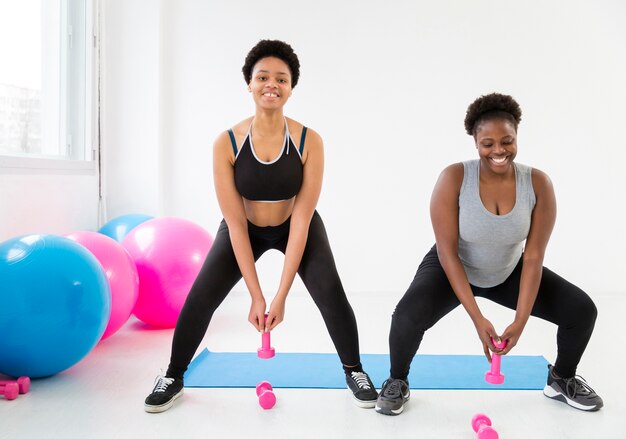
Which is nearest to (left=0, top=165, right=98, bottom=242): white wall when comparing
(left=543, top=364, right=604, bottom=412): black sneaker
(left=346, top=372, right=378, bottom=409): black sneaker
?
(left=346, top=372, right=378, bottom=409): black sneaker

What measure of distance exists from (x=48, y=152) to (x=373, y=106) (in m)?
2.22

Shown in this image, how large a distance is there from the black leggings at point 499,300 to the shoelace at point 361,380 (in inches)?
4.1

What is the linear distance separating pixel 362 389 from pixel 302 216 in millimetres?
682

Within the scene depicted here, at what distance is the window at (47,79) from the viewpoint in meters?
3.66

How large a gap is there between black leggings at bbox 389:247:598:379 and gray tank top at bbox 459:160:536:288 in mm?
75

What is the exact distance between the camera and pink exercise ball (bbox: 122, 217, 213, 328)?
11.3 feet

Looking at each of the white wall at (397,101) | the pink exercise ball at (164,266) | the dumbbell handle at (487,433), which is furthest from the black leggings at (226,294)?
the white wall at (397,101)

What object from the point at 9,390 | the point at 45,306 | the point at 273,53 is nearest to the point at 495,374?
the point at 273,53

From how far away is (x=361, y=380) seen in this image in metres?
2.46

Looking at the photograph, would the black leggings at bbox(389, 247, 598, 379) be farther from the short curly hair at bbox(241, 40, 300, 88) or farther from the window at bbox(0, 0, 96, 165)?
the window at bbox(0, 0, 96, 165)

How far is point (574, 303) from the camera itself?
A: 234cm

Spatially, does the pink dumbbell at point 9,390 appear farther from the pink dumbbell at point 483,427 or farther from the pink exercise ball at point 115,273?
the pink dumbbell at point 483,427

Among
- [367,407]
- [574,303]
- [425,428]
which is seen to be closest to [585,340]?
[574,303]

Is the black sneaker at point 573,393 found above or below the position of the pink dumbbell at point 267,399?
above
